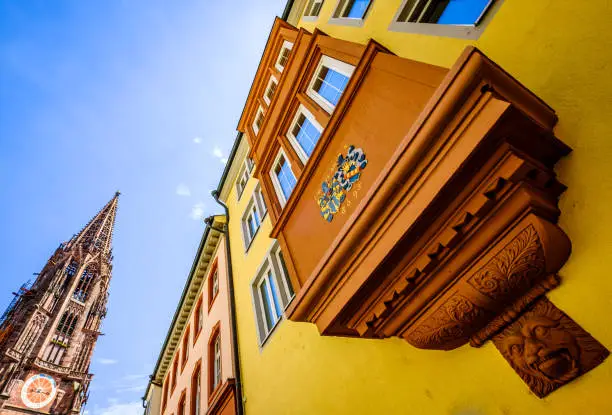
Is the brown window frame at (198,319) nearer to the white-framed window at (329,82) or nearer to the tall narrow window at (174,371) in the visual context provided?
the tall narrow window at (174,371)

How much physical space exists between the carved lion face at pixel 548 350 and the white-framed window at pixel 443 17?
10.1 ft

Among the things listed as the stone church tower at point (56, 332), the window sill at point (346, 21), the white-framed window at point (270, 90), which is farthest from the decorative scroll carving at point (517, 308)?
the stone church tower at point (56, 332)

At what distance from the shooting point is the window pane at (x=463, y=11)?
3728 mm

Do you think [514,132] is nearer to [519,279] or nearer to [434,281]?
[519,279]

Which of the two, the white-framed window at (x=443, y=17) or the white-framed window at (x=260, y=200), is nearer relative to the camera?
the white-framed window at (x=443, y=17)

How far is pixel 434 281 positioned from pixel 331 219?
1.75 meters

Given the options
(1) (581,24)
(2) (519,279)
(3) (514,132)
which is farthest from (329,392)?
(1) (581,24)

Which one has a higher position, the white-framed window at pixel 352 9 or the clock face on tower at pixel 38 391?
the white-framed window at pixel 352 9

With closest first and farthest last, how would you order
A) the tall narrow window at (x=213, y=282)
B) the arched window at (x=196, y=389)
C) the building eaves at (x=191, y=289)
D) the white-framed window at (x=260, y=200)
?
the white-framed window at (x=260, y=200)
the arched window at (x=196, y=389)
the tall narrow window at (x=213, y=282)
the building eaves at (x=191, y=289)

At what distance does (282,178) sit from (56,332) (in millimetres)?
70899

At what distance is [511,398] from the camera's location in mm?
2777

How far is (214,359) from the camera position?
36.4ft

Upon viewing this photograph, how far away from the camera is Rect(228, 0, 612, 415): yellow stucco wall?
93.0 inches

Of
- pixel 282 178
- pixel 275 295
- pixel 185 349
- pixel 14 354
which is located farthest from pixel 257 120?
pixel 14 354
